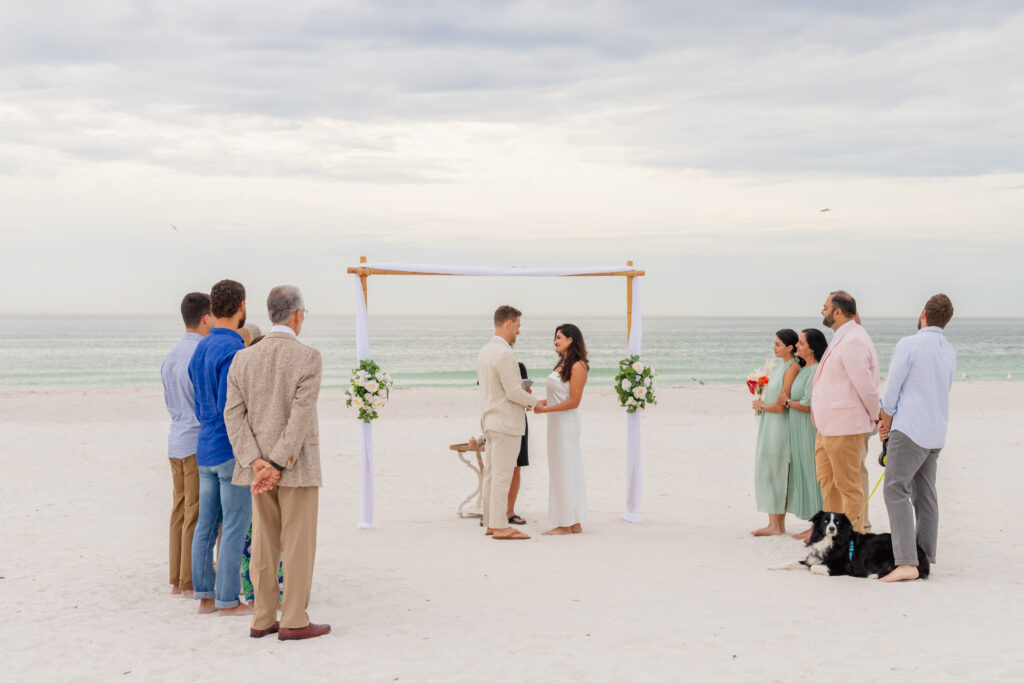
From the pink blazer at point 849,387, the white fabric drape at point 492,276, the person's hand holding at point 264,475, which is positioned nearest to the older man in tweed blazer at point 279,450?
the person's hand holding at point 264,475

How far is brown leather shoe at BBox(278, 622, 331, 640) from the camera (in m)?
4.72

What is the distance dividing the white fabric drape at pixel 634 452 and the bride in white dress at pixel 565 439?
662mm

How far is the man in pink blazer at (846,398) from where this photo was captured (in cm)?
621

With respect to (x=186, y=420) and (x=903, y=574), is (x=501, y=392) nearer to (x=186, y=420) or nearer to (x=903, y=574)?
(x=186, y=420)

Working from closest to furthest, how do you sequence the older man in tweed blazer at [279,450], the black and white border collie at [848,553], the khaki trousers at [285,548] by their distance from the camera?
the older man in tweed blazer at [279,450]
the khaki trousers at [285,548]
the black and white border collie at [848,553]

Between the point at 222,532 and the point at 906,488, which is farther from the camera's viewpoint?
the point at 906,488

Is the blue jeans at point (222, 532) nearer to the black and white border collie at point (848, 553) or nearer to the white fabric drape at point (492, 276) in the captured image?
the white fabric drape at point (492, 276)

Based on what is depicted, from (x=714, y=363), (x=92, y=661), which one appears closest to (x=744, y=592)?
(x=92, y=661)

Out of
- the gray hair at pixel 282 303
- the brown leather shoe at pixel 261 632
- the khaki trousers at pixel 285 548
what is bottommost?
the brown leather shoe at pixel 261 632

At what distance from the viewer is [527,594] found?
570 centimetres

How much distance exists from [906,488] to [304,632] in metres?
4.20

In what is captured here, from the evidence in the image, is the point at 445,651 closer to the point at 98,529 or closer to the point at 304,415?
the point at 304,415

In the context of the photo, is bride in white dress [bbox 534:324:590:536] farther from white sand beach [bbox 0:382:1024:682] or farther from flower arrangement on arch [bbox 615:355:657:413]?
flower arrangement on arch [bbox 615:355:657:413]

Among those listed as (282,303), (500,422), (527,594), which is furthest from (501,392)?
(282,303)
